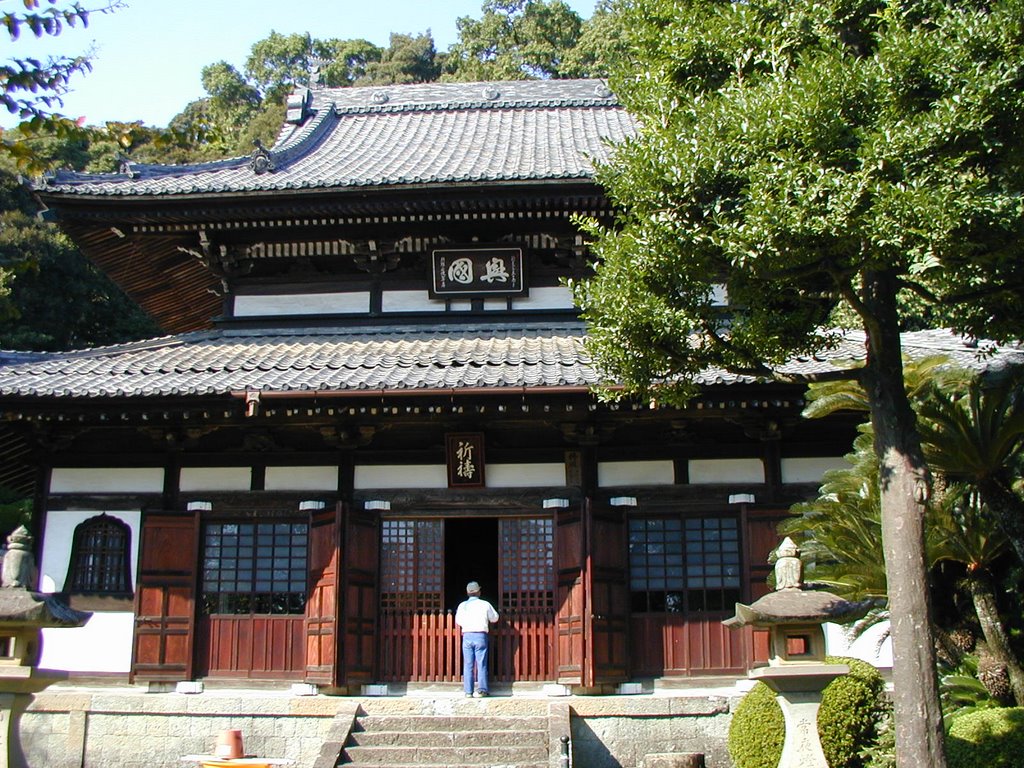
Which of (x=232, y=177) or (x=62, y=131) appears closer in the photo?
(x=62, y=131)

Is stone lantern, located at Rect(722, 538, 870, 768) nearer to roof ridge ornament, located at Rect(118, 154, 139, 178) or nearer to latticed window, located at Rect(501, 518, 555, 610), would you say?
latticed window, located at Rect(501, 518, 555, 610)

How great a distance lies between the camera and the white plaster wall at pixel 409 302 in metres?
15.2

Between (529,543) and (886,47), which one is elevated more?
(886,47)

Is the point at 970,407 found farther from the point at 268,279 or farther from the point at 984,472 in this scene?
the point at 268,279

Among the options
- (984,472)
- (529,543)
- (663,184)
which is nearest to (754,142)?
(663,184)

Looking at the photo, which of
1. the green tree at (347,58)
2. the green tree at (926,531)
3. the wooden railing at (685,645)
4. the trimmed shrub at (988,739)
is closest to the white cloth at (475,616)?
the wooden railing at (685,645)

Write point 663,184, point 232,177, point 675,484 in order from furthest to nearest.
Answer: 1. point 232,177
2. point 675,484
3. point 663,184

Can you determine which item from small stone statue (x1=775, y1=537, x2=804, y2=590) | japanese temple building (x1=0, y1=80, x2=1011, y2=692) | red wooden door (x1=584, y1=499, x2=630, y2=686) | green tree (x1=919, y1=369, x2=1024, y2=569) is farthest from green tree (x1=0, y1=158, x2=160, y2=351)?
green tree (x1=919, y1=369, x2=1024, y2=569)

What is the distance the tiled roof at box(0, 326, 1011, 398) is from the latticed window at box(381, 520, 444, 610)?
2.26 metres

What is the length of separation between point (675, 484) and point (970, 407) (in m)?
4.08

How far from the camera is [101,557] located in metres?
13.4

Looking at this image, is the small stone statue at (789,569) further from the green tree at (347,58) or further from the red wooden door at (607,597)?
the green tree at (347,58)

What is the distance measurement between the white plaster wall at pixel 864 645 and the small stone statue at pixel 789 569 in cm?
288

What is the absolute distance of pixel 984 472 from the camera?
9.85 metres
